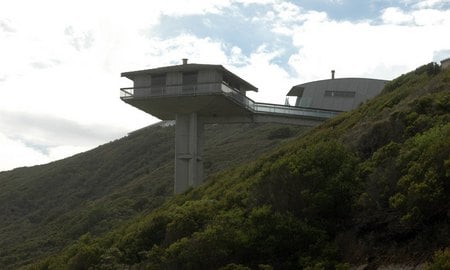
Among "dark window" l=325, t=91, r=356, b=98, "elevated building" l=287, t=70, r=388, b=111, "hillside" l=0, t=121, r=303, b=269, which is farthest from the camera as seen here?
"dark window" l=325, t=91, r=356, b=98

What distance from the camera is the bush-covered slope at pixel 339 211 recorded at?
13312mm

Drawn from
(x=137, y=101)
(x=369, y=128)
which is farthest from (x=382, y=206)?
(x=137, y=101)

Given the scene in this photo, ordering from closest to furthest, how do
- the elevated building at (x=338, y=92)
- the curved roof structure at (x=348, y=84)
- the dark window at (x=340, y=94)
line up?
the elevated building at (x=338, y=92) < the dark window at (x=340, y=94) < the curved roof structure at (x=348, y=84)

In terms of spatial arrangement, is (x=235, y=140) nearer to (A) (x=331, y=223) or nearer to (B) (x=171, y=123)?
(B) (x=171, y=123)

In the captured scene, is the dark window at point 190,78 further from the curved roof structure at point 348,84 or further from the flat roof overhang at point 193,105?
the curved roof structure at point 348,84

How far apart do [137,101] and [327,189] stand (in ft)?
110

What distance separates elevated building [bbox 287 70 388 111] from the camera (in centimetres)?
6134

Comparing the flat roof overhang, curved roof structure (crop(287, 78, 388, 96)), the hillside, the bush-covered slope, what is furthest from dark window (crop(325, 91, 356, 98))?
the bush-covered slope

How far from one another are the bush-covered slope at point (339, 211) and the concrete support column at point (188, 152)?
24.6m

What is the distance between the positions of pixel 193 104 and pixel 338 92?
20.3 meters

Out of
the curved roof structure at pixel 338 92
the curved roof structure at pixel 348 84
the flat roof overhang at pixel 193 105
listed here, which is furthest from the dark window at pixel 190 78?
the curved roof structure at pixel 348 84

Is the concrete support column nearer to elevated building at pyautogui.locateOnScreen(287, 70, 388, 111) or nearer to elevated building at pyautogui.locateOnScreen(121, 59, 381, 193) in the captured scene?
elevated building at pyautogui.locateOnScreen(121, 59, 381, 193)

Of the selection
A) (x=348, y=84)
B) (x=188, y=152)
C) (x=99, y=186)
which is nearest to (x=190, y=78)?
(x=188, y=152)

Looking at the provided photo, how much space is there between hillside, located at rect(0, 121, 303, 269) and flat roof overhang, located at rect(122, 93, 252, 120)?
24.6 ft
